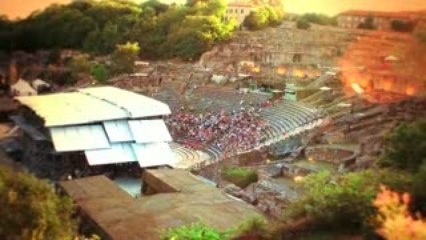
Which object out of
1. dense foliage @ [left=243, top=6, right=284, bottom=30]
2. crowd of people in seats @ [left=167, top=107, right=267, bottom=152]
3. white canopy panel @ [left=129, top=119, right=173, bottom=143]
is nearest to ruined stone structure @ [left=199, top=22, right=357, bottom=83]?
dense foliage @ [left=243, top=6, right=284, bottom=30]

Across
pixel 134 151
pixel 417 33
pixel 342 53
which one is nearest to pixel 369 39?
pixel 342 53

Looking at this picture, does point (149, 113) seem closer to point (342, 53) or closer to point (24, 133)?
point (24, 133)

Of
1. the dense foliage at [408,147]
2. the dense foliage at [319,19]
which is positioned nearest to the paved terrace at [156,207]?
Result: the dense foliage at [408,147]

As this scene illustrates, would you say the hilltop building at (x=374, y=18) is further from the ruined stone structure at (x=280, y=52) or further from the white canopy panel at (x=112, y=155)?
the white canopy panel at (x=112, y=155)

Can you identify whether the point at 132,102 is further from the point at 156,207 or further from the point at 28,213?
the point at 28,213

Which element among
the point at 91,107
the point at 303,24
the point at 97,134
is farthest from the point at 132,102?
the point at 303,24

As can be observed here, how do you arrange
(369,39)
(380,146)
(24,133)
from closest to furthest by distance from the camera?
(380,146) → (24,133) → (369,39)
